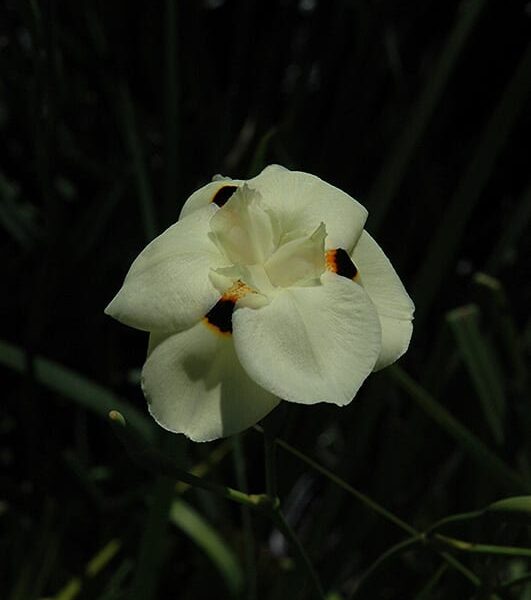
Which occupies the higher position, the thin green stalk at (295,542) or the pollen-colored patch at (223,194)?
the pollen-colored patch at (223,194)

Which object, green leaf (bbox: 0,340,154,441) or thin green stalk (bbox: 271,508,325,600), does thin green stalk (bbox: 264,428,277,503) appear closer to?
thin green stalk (bbox: 271,508,325,600)

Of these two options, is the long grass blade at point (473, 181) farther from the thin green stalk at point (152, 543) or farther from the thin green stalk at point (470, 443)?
the thin green stalk at point (152, 543)

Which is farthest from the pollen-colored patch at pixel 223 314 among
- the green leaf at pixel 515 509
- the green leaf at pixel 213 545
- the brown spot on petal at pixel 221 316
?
the green leaf at pixel 213 545

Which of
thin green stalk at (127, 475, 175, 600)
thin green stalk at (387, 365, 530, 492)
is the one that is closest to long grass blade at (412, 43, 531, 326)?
thin green stalk at (387, 365, 530, 492)

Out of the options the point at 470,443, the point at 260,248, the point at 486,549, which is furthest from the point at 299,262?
the point at 470,443

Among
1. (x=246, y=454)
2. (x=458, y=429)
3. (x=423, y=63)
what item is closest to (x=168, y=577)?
(x=246, y=454)

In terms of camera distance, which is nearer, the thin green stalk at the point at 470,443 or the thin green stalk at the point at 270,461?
the thin green stalk at the point at 270,461

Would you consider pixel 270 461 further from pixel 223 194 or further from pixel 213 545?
pixel 213 545
